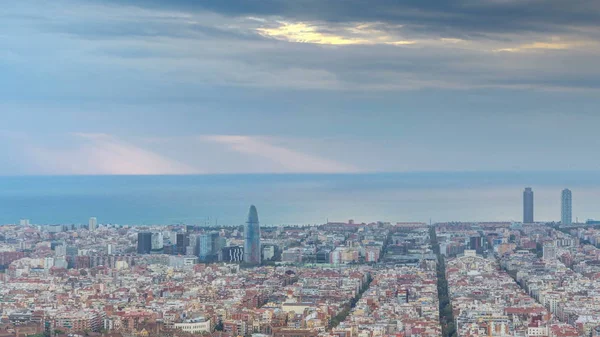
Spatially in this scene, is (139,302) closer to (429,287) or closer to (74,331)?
(74,331)

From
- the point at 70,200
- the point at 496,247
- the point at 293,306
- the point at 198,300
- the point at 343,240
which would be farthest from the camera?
the point at 70,200

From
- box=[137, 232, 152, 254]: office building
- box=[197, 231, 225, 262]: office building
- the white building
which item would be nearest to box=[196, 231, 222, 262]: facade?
box=[197, 231, 225, 262]: office building

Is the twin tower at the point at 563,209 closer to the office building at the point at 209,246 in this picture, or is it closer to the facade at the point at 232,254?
the office building at the point at 209,246

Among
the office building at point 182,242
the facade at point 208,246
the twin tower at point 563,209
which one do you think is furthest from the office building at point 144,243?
the twin tower at point 563,209

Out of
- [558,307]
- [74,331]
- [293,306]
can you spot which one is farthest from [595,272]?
[74,331]

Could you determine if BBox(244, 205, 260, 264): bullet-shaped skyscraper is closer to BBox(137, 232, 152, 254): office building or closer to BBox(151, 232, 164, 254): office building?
BBox(151, 232, 164, 254): office building

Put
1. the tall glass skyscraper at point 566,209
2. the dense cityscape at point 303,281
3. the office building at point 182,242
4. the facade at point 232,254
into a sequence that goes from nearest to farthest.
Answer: the dense cityscape at point 303,281
the facade at point 232,254
the office building at point 182,242
the tall glass skyscraper at point 566,209
